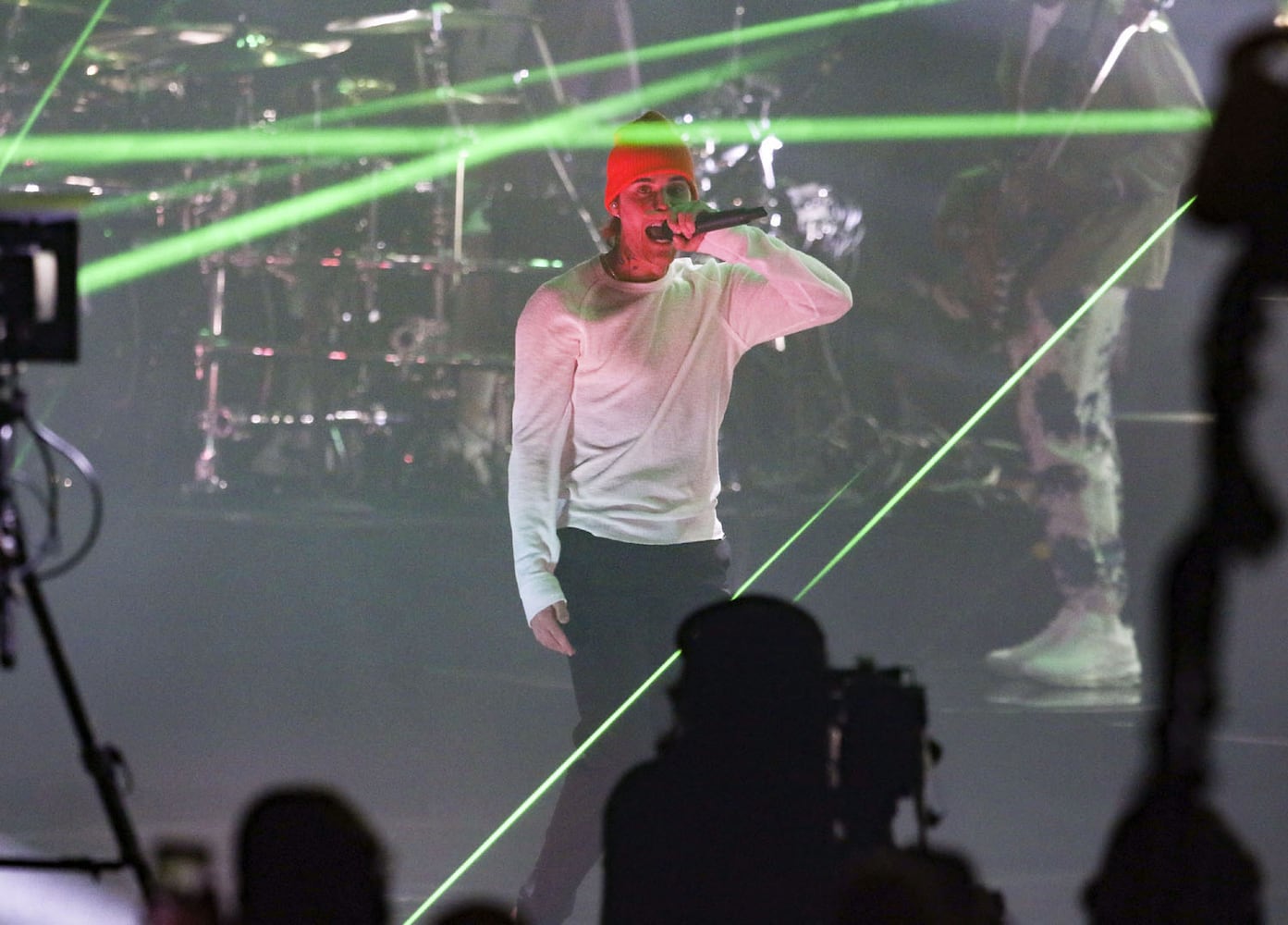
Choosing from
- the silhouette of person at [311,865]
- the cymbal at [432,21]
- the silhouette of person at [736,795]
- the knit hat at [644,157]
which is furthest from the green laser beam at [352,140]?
the silhouette of person at [311,865]

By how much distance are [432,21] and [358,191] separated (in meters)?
0.79

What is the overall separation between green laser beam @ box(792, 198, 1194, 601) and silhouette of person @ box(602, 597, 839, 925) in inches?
128

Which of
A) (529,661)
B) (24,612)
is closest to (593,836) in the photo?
(529,661)

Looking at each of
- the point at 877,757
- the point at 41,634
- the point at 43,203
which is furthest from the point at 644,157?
the point at 877,757

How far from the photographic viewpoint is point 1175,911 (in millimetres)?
1452

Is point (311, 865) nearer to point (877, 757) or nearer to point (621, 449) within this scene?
point (877, 757)

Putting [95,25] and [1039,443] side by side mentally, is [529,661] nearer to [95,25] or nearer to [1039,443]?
[1039,443]

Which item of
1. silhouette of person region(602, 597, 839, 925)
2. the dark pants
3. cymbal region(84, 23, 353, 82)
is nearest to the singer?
the dark pants

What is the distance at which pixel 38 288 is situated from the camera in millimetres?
1968

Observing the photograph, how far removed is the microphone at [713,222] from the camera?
2648mm

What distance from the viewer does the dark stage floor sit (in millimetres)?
3441

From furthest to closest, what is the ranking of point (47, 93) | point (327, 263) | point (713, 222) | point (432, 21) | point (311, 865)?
1. point (327, 263)
2. point (47, 93)
3. point (432, 21)
4. point (713, 222)
5. point (311, 865)

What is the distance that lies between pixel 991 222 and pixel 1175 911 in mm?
5294

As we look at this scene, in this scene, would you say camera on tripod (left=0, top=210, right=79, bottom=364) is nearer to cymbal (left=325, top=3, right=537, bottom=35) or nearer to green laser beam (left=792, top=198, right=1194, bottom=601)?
green laser beam (left=792, top=198, right=1194, bottom=601)
